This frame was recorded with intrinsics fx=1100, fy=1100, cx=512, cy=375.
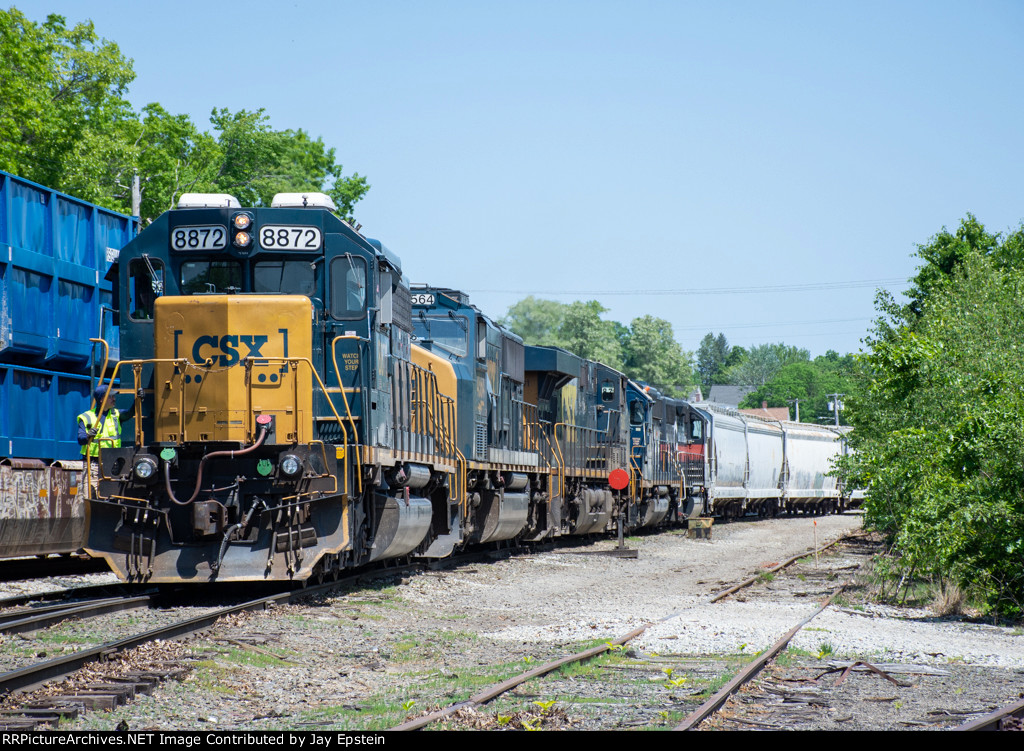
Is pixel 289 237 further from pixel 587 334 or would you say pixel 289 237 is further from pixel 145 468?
pixel 587 334

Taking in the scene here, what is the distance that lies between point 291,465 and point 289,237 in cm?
→ 241

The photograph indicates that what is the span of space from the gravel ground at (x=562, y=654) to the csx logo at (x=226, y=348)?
8.08 ft

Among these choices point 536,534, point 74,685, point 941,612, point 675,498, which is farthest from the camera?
point 675,498

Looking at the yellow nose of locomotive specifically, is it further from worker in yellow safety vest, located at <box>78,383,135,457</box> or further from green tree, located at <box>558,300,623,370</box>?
green tree, located at <box>558,300,623,370</box>

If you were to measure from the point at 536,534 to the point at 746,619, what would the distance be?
9.32 metres

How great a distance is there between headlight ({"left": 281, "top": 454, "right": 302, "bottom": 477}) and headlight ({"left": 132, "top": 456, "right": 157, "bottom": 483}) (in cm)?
119

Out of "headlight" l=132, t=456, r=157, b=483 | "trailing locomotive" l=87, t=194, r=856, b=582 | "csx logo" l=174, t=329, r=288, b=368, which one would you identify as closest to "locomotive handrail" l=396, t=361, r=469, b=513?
"trailing locomotive" l=87, t=194, r=856, b=582

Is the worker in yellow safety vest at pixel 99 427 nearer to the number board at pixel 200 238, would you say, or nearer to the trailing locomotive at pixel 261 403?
the trailing locomotive at pixel 261 403

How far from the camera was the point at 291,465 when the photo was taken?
10312 mm

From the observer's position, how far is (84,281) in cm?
1531

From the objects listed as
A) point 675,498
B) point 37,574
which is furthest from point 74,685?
point 675,498

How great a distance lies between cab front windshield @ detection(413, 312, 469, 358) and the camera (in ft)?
55.1

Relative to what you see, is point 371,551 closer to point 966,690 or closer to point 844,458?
point 966,690

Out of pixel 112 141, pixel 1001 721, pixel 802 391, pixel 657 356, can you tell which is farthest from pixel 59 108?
pixel 802 391
